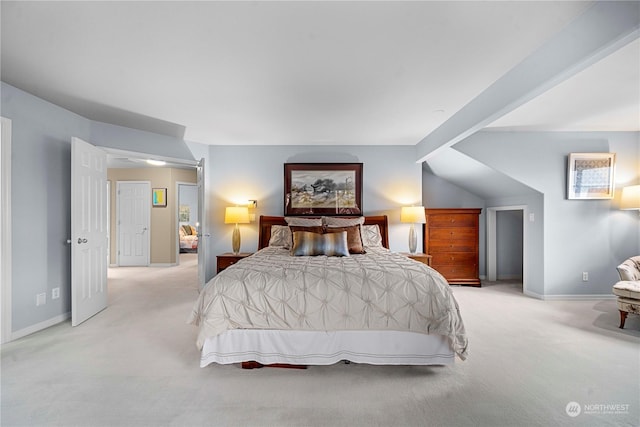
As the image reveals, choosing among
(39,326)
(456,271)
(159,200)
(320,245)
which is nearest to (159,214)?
(159,200)

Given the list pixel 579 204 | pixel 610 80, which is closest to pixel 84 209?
pixel 610 80

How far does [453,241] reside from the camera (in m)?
5.20

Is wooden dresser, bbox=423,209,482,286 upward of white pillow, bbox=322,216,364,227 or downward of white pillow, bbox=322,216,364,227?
downward

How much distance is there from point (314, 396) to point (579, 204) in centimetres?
462

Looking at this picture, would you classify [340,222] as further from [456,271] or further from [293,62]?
[293,62]

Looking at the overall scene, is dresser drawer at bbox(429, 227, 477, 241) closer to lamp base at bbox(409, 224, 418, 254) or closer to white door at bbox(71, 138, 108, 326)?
lamp base at bbox(409, 224, 418, 254)

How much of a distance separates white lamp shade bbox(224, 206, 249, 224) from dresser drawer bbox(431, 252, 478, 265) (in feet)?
10.4

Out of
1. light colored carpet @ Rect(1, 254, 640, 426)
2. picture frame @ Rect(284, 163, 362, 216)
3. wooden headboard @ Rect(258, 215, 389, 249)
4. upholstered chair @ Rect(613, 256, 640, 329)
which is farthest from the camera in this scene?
picture frame @ Rect(284, 163, 362, 216)

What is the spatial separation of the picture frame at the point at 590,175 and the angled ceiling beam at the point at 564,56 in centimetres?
234

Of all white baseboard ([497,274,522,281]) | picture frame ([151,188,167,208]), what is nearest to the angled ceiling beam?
white baseboard ([497,274,522,281])

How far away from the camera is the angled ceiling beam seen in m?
1.64

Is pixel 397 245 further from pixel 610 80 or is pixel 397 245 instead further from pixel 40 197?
pixel 40 197

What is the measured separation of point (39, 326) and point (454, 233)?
566 centimetres

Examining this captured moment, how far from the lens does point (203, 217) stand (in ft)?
15.7
